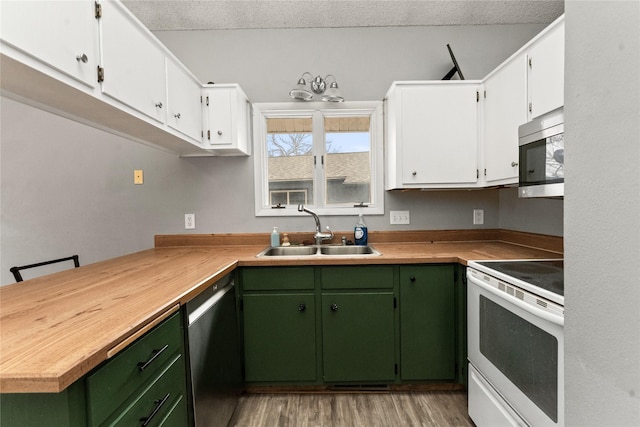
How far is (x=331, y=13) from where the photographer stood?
221 centimetres

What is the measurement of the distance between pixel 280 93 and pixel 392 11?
1025 mm

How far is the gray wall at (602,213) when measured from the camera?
1.30ft

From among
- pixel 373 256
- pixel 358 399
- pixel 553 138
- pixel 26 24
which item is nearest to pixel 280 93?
pixel 373 256

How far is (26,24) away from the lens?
33.9 inches

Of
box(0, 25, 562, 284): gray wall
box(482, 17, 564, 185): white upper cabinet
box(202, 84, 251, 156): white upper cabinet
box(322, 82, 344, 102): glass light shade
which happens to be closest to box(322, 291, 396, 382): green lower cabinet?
box(0, 25, 562, 284): gray wall

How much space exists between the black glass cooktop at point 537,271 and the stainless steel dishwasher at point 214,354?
1369 millimetres

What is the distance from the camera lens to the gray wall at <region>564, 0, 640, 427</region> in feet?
1.30

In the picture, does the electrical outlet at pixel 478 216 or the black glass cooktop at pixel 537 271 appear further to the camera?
the electrical outlet at pixel 478 216

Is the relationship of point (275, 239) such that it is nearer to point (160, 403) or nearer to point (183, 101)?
point (183, 101)

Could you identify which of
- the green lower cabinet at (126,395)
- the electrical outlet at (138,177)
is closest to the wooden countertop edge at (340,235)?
the electrical outlet at (138,177)

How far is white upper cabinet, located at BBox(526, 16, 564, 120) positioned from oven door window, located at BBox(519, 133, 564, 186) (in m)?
0.25

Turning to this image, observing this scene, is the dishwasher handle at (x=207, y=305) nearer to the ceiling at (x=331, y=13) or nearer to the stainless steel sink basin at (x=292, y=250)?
the stainless steel sink basin at (x=292, y=250)

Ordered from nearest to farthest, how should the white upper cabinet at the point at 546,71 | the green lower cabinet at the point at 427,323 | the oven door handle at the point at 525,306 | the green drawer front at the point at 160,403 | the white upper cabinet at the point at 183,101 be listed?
the green drawer front at the point at 160,403
the oven door handle at the point at 525,306
the white upper cabinet at the point at 546,71
the white upper cabinet at the point at 183,101
the green lower cabinet at the point at 427,323

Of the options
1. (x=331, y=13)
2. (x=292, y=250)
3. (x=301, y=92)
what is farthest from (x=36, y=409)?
(x=331, y=13)
